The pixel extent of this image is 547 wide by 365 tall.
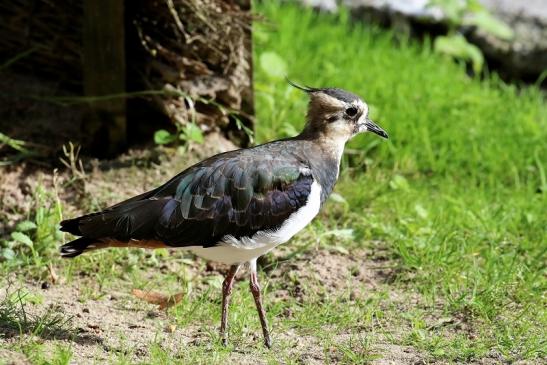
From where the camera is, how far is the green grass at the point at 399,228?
524 centimetres

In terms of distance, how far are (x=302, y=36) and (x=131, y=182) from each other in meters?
2.85

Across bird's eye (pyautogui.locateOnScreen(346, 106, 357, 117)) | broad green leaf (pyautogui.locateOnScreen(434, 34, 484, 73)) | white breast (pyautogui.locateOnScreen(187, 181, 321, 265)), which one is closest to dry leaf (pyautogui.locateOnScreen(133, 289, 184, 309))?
white breast (pyautogui.locateOnScreen(187, 181, 321, 265))

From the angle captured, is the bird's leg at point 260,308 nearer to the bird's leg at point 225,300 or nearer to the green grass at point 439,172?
the bird's leg at point 225,300

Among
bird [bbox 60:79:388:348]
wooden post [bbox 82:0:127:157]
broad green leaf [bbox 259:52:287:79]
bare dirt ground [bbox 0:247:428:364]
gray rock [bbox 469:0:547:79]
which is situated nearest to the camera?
bare dirt ground [bbox 0:247:428:364]

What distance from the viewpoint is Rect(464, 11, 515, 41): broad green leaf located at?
29.6 feet

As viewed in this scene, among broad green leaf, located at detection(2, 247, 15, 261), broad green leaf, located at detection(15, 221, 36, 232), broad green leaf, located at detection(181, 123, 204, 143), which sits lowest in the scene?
broad green leaf, located at detection(2, 247, 15, 261)

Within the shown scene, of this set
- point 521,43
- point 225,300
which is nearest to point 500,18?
point 521,43

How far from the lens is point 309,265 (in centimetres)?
605

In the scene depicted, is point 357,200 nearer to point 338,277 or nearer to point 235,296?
point 338,277

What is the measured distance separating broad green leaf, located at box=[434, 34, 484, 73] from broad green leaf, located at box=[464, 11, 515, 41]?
8.9 inches

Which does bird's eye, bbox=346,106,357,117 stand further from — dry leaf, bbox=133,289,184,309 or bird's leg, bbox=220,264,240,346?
dry leaf, bbox=133,289,184,309

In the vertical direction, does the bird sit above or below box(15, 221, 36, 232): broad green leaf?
above

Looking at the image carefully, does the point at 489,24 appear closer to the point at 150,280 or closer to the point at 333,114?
the point at 333,114

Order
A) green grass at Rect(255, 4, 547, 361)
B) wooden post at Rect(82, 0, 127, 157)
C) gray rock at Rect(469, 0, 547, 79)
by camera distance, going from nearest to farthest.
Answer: green grass at Rect(255, 4, 547, 361), wooden post at Rect(82, 0, 127, 157), gray rock at Rect(469, 0, 547, 79)
